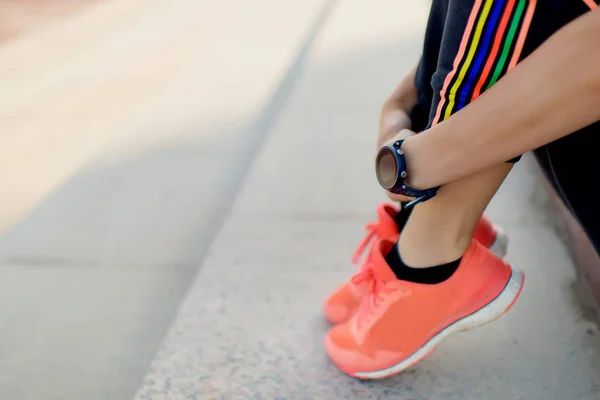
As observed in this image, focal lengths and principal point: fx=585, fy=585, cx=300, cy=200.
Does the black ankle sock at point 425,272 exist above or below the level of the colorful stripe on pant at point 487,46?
below

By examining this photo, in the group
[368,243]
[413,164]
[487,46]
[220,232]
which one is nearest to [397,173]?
[413,164]

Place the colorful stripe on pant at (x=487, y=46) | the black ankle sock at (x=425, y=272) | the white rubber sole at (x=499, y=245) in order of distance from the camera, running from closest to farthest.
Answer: the colorful stripe on pant at (x=487, y=46), the black ankle sock at (x=425, y=272), the white rubber sole at (x=499, y=245)

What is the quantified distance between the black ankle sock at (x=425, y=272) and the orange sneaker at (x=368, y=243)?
0.06 metres

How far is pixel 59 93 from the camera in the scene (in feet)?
5.47

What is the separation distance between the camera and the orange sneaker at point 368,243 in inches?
27.9

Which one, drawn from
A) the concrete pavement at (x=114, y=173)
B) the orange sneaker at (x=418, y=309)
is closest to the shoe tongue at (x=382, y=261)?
the orange sneaker at (x=418, y=309)

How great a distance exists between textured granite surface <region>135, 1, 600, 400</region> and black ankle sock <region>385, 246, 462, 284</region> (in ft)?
0.42

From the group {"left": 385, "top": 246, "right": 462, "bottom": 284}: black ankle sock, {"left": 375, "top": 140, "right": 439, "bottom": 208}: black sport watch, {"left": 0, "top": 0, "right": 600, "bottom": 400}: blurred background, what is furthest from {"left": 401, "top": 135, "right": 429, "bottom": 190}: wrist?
{"left": 0, "top": 0, "right": 600, "bottom": 400}: blurred background

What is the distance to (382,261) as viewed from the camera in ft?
2.12

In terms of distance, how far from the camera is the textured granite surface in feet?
2.21

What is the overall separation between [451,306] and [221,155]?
777 mm

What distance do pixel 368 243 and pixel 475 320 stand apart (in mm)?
179

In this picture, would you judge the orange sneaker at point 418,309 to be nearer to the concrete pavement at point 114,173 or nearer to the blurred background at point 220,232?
the blurred background at point 220,232

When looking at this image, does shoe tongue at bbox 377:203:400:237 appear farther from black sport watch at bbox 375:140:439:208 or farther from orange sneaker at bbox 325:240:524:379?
black sport watch at bbox 375:140:439:208
